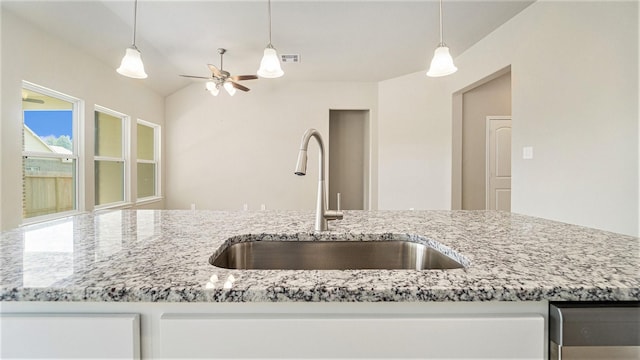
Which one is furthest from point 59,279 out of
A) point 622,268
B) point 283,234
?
point 622,268

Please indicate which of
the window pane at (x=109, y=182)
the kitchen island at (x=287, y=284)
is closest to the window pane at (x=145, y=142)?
the window pane at (x=109, y=182)

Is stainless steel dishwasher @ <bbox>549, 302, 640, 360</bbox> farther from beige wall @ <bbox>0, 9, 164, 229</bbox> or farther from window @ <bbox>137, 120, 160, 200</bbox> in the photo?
window @ <bbox>137, 120, 160, 200</bbox>

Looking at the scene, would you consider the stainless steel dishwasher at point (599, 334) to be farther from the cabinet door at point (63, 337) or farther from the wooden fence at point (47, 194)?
the wooden fence at point (47, 194)

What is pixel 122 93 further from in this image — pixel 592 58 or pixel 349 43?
pixel 592 58

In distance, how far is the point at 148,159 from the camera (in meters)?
5.11

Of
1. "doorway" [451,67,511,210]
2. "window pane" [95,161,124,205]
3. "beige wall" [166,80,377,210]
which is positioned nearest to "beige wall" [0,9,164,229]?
"window pane" [95,161,124,205]

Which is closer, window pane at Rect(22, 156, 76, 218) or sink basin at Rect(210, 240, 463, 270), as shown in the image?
sink basin at Rect(210, 240, 463, 270)

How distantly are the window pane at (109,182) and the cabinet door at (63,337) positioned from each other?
4138 millimetres

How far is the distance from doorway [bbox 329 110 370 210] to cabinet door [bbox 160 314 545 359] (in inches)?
203

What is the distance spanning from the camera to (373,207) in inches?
208

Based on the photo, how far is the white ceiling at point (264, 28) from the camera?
2.90 meters

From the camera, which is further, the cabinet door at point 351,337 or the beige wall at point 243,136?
the beige wall at point 243,136

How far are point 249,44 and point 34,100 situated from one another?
7.85 feet

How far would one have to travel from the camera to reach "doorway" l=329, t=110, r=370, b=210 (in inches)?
225
